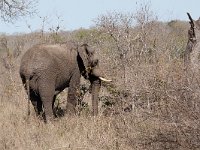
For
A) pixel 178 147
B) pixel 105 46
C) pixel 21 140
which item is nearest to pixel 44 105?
pixel 21 140

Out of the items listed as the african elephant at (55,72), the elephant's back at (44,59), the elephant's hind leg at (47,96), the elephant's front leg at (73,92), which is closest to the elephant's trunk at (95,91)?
the african elephant at (55,72)

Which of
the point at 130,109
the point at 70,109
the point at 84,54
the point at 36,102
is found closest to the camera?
the point at 130,109

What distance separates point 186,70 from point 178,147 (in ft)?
3.60

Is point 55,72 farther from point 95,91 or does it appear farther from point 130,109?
point 130,109

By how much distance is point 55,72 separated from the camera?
11070mm

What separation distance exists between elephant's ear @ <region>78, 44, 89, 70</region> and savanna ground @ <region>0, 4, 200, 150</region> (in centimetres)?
40

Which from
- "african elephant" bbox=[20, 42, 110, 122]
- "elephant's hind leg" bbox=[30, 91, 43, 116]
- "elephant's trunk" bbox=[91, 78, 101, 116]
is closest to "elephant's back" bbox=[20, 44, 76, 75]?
"african elephant" bbox=[20, 42, 110, 122]

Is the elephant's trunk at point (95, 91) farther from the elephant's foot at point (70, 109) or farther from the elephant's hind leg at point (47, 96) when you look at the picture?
the elephant's hind leg at point (47, 96)

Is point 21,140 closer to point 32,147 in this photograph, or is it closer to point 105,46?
point 32,147

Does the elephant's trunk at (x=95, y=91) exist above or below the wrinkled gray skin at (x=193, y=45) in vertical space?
below

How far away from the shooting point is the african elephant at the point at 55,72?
Result: 35.0 feet

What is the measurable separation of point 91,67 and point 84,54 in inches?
13.9

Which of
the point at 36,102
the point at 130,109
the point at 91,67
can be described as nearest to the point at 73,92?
the point at 91,67

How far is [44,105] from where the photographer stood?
10.8 m
